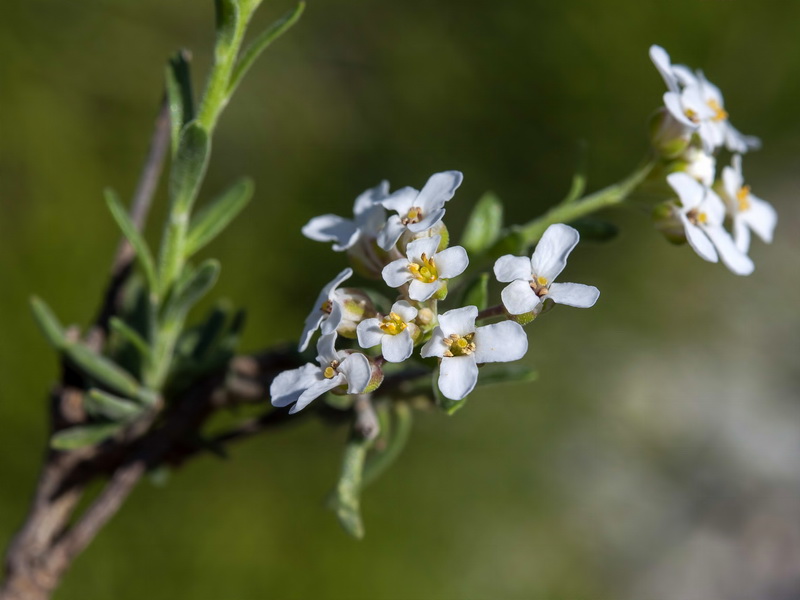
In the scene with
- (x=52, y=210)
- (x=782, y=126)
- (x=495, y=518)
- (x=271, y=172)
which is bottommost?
(x=495, y=518)

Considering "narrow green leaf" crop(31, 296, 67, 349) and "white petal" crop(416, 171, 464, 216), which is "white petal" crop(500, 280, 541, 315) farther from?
"narrow green leaf" crop(31, 296, 67, 349)

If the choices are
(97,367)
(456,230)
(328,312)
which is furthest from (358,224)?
(456,230)

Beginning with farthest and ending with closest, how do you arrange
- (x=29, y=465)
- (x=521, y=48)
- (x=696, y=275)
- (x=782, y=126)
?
1. (x=696, y=275)
2. (x=782, y=126)
3. (x=521, y=48)
4. (x=29, y=465)

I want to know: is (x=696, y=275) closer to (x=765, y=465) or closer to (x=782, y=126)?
(x=782, y=126)

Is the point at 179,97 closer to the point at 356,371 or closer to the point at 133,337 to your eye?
the point at 133,337

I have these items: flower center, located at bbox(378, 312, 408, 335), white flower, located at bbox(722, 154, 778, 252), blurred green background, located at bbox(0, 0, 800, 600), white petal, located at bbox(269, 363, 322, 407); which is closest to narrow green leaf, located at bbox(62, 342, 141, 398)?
white petal, located at bbox(269, 363, 322, 407)

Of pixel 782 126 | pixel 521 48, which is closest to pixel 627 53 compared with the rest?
pixel 521 48

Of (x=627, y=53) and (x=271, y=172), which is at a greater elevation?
(x=271, y=172)
